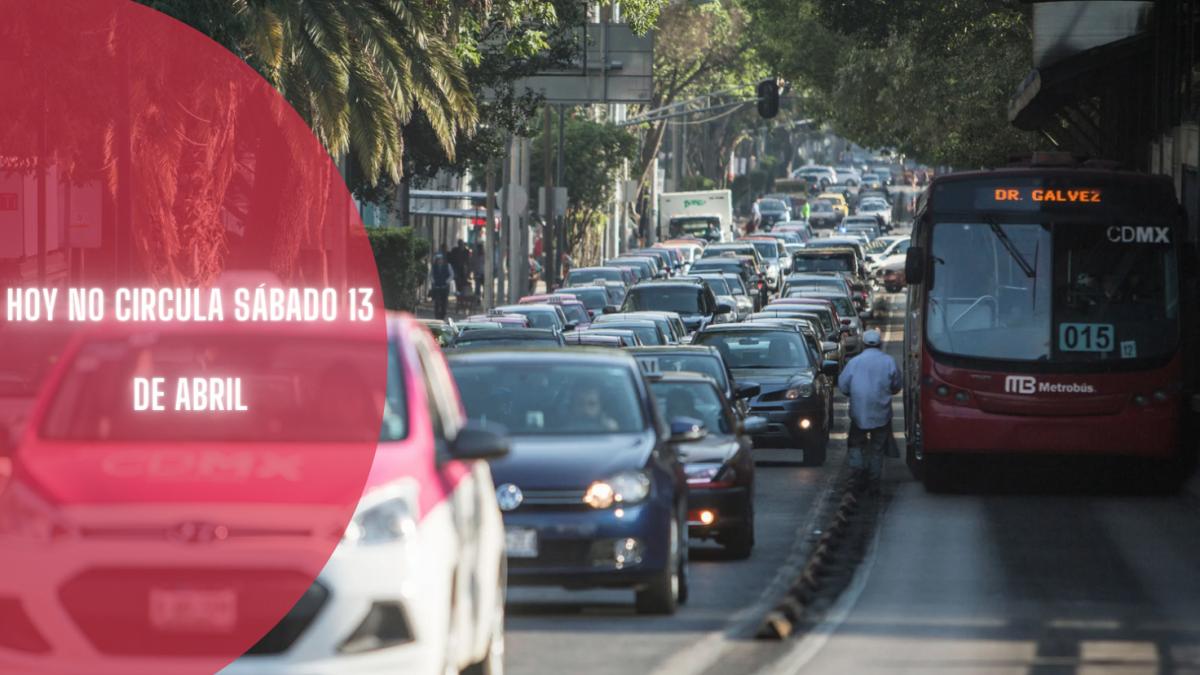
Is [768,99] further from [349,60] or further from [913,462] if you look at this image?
[913,462]

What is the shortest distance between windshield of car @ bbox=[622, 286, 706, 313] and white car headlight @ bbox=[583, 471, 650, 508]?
27.6 meters

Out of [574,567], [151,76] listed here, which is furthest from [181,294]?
[574,567]

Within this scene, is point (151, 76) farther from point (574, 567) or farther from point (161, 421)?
point (161, 421)

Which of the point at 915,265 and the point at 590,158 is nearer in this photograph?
the point at 915,265

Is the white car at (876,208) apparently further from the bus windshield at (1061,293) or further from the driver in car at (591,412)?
the driver in car at (591,412)

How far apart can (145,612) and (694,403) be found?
10.8m

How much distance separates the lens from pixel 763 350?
95.7 ft

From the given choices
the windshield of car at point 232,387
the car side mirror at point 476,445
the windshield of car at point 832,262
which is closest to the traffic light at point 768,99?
the windshield of car at point 832,262

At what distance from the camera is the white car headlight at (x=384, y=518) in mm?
8312

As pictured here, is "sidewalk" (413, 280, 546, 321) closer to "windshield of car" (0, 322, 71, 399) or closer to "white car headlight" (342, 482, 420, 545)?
"windshield of car" (0, 322, 71, 399)

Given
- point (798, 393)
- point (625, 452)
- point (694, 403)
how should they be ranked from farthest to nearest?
1. point (798, 393)
2. point (694, 403)
3. point (625, 452)

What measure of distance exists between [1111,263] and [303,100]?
1051 cm

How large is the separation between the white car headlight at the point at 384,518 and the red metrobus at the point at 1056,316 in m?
14.8

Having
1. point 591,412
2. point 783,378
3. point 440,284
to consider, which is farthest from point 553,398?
point 440,284
